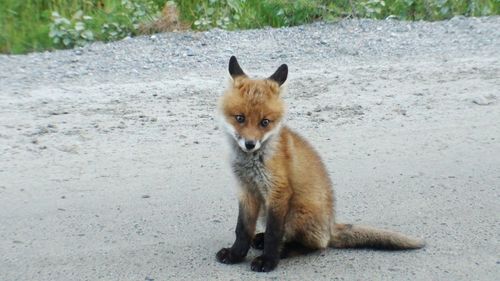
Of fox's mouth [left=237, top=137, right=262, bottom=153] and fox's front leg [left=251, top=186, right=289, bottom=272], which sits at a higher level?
fox's mouth [left=237, top=137, right=262, bottom=153]

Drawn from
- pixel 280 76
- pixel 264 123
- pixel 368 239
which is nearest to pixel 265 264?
pixel 368 239

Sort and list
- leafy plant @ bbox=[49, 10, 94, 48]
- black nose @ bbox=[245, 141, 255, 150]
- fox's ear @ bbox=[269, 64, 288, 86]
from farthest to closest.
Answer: leafy plant @ bbox=[49, 10, 94, 48] → fox's ear @ bbox=[269, 64, 288, 86] → black nose @ bbox=[245, 141, 255, 150]

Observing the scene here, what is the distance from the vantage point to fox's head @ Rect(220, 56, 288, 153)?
15.1 ft

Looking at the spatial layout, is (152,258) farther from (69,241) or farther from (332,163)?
(332,163)

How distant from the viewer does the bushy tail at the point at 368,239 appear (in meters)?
4.90

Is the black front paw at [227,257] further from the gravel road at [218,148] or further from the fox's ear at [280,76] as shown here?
the fox's ear at [280,76]

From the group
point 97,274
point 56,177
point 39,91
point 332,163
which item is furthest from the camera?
point 39,91

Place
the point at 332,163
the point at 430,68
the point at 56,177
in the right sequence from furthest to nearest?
the point at 430,68 → the point at 332,163 → the point at 56,177

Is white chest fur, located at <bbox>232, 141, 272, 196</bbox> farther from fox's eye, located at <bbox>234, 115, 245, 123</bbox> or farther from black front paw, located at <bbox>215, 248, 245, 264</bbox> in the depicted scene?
black front paw, located at <bbox>215, 248, 245, 264</bbox>

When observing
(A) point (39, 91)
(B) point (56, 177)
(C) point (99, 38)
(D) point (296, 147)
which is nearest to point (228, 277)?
(D) point (296, 147)

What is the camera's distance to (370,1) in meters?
12.6

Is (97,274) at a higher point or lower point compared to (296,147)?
lower

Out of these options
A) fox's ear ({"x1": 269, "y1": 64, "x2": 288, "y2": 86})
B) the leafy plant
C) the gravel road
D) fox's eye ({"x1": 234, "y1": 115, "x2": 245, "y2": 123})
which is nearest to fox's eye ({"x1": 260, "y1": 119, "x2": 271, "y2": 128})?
fox's eye ({"x1": 234, "y1": 115, "x2": 245, "y2": 123})

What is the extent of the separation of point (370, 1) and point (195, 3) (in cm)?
302
